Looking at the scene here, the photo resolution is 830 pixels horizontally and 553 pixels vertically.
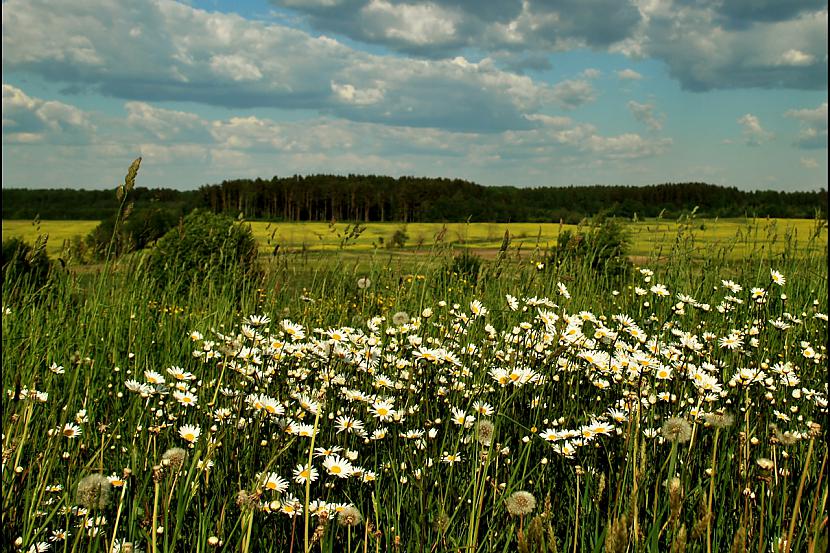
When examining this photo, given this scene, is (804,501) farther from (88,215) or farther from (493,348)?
(88,215)

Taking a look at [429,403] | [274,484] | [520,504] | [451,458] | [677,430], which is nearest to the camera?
[520,504]

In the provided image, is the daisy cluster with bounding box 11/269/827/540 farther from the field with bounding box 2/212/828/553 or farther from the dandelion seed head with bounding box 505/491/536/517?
the dandelion seed head with bounding box 505/491/536/517

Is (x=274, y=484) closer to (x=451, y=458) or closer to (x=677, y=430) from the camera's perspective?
(x=451, y=458)

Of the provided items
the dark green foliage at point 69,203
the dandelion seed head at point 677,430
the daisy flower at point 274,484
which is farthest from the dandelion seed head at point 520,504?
the dark green foliage at point 69,203

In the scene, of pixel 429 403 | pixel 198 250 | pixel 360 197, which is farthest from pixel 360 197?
pixel 429 403

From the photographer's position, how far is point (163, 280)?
27.5ft

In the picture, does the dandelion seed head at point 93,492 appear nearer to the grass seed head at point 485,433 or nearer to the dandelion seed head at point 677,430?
the grass seed head at point 485,433

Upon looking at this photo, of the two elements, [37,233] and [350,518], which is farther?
[37,233]

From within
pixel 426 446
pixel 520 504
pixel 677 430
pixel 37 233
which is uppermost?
pixel 37 233

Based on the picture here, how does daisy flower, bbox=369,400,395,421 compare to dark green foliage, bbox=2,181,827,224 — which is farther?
dark green foliage, bbox=2,181,827,224

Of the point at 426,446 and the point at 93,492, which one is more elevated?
the point at 93,492

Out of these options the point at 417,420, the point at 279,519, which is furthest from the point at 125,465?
the point at 417,420

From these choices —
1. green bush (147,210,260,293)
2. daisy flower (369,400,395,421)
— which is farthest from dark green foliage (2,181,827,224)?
daisy flower (369,400,395,421)

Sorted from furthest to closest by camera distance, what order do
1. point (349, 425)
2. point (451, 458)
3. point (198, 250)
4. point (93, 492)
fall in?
point (198, 250) < point (349, 425) < point (451, 458) < point (93, 492)
